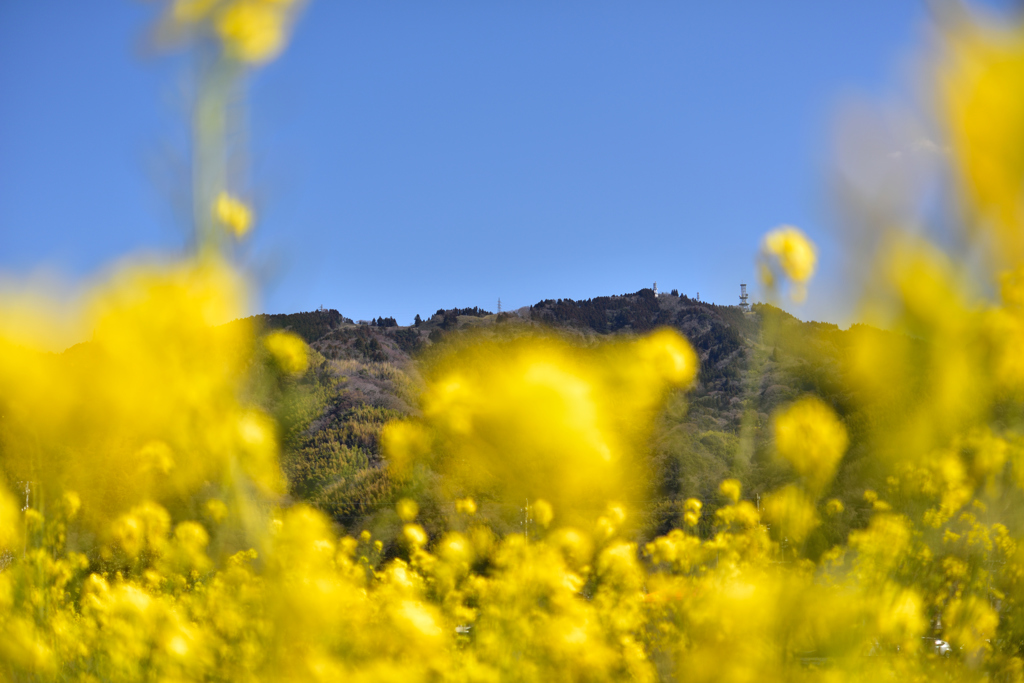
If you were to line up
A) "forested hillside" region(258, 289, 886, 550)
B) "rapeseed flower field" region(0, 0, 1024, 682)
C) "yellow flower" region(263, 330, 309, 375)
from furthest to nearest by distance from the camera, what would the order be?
"yellow flower" region(263, 330, 309, 375)
"forested hillside" region(258, 289, 886, 550)
"rapeseed flower field" region(0, 0, 1024, 682)

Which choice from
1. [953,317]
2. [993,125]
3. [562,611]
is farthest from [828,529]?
[993,125]

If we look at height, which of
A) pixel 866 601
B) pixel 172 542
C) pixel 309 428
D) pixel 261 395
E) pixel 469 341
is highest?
pixel 469 341

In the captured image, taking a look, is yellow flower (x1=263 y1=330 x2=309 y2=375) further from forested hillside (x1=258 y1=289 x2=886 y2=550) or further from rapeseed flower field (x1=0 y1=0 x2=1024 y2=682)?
rapeseed flower field (x1=0 y1=0 x2=1024 y2=682)

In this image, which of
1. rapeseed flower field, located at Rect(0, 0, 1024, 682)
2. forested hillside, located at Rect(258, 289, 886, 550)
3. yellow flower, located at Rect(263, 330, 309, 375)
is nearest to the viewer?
rapeseed flower field, located at Rect(0, 0, 1024, 682)

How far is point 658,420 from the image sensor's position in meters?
27.5

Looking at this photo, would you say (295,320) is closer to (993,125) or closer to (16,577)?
(16,577)

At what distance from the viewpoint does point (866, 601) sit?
15.6 feet

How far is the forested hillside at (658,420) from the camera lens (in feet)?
64.5

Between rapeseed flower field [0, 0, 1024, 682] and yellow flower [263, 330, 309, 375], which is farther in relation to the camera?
yellow flower [263, 330, 309, 375]

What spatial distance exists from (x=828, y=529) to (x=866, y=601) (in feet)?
31.5

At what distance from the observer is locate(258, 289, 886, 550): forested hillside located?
19656mm

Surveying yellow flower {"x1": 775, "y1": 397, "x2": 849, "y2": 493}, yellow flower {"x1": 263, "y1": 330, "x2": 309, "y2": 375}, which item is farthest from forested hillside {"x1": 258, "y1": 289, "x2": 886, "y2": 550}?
yellow flower {"x1": 775, "y1": 397, "x2": 849, "y2": 493}

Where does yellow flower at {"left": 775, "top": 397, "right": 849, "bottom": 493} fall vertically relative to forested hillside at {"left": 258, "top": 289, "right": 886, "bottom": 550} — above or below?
below

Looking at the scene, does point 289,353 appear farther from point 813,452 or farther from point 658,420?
point 813,452
